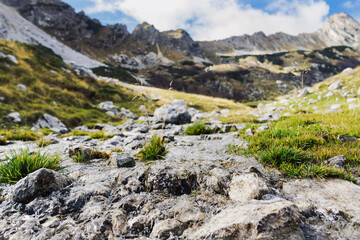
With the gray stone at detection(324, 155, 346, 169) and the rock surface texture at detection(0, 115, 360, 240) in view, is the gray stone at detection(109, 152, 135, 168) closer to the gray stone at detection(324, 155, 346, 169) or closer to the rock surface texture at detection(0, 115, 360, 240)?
the rock surface texture at detection(0, 115, 360, 240)

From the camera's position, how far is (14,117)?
13242 millimetres

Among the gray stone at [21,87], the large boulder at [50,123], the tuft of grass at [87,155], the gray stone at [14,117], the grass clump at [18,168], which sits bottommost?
the large boulder at [50,123]

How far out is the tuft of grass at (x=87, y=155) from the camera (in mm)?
4851

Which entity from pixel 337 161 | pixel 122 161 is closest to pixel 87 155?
pixel 122 161

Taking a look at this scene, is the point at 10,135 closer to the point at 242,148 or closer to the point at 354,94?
the point at 242,148

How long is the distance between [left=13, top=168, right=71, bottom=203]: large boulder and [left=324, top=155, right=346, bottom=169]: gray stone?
5139 mm

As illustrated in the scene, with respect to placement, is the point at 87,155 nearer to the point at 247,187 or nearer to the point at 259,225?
the point at 247,187

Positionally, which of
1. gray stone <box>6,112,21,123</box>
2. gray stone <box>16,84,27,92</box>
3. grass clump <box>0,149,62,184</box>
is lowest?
gray stone <box>6,112,21,123</box>

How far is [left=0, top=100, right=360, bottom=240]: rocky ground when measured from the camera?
2129 millimetres

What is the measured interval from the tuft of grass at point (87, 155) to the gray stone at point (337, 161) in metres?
5.38

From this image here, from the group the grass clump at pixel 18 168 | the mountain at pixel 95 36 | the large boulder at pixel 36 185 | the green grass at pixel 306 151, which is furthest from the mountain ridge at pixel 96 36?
the large boulder at pixel 36 185

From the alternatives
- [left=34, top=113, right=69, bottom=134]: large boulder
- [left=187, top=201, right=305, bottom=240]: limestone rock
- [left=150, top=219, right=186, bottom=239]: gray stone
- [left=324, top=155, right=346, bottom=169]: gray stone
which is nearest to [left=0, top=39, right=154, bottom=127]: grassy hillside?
[left=34, top=113, right=69, bottom=134]: large boulder

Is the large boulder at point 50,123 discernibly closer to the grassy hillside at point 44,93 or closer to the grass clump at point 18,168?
the grassy hillside at point 44,93

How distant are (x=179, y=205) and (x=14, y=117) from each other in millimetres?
16376
